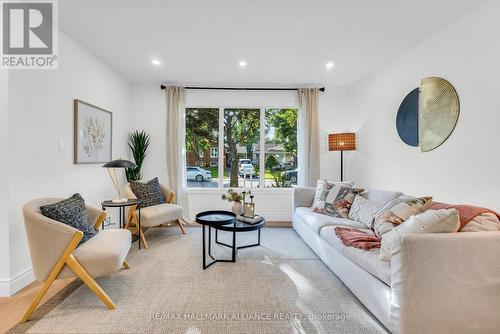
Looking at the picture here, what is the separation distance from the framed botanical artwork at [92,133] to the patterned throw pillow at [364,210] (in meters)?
3.51

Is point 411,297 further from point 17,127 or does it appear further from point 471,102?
point 17,127

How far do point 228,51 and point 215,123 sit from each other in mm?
1801

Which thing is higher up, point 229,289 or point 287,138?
point 287,138

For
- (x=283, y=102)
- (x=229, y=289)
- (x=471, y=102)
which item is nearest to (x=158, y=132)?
(x=283, y=102)

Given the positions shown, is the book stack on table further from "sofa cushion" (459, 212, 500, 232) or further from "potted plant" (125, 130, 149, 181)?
"potted plant" (125, 130, 149, 181)

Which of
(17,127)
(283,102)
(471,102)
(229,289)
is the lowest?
(229,289)

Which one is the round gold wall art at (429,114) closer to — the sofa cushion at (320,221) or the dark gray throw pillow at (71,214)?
the sofa cushion at (320,221)

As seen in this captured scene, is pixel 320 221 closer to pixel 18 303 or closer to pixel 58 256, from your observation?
pixel 58 256

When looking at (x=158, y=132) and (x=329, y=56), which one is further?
(x=158, y=132)

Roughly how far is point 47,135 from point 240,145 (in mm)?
3023

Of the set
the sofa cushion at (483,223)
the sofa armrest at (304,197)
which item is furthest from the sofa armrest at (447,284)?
the sofa armrest at (304,197)

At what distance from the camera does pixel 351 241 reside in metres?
2.35

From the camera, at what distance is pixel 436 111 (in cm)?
280

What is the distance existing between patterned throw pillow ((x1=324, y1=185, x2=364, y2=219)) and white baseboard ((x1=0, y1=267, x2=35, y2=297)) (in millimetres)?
3343
